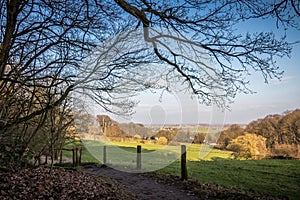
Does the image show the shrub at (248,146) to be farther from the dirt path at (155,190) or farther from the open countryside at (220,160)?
the dirt path at (155,190)

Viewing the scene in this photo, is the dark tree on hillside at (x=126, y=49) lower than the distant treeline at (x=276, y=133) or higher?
higher

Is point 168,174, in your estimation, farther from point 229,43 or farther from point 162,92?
point 229,43

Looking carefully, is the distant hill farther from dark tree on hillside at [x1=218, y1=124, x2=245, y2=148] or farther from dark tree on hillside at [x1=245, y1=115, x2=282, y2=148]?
dark tree on hillside at [x1=245, y1=115, x2=282, y2=148]

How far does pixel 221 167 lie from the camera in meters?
9.15

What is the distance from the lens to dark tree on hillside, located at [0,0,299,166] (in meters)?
3.58

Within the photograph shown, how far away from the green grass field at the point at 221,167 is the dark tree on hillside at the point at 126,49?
1.76 metres

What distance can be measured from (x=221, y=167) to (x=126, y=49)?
6.52 meters

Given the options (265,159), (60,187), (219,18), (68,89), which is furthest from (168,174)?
(219,18)

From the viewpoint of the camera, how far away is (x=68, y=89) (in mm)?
4676

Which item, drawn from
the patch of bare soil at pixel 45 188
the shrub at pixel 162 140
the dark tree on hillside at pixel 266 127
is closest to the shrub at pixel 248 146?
the dark tree on hillside at pixel 266 127

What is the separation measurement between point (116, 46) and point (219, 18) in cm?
180

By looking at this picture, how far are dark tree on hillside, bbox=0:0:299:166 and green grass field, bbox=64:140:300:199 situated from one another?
1764 millimetres

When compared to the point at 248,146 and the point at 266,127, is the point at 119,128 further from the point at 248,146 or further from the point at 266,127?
the point at 248,146

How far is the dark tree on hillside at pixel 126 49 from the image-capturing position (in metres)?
3.58
